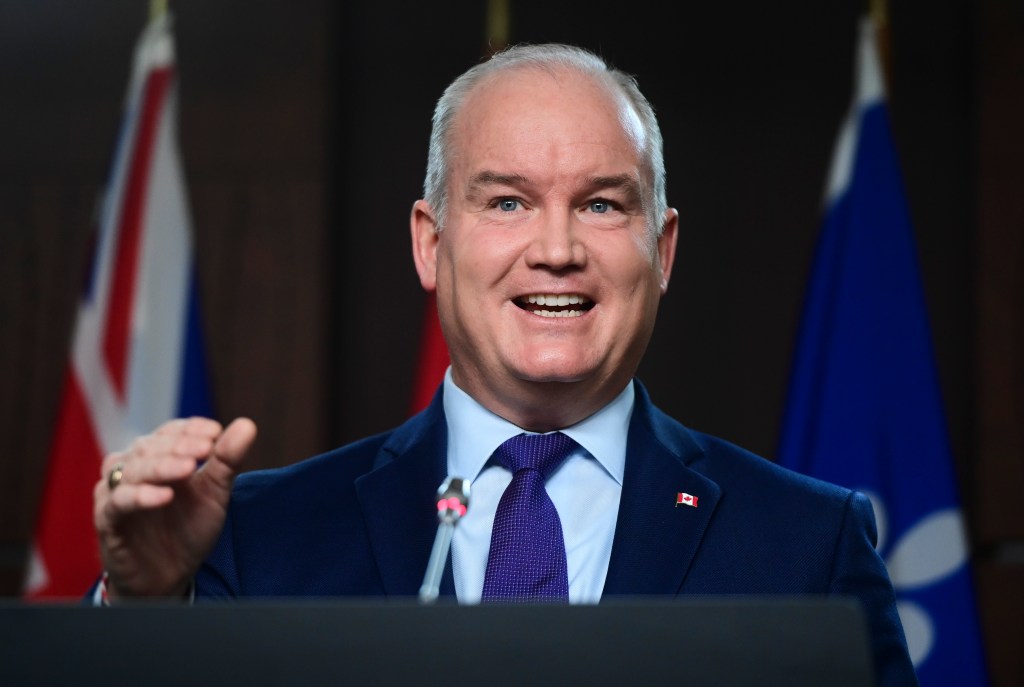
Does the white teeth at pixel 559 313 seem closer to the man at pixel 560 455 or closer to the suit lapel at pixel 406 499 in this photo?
the man at pixel 560 455

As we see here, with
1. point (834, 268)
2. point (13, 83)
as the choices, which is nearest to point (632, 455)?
point (834, 268)

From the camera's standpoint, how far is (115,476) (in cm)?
117

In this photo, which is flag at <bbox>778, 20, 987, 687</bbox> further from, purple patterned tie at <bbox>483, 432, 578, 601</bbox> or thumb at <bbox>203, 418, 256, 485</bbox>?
thumb at <bbox>203, 418, 256, 485</bbox>

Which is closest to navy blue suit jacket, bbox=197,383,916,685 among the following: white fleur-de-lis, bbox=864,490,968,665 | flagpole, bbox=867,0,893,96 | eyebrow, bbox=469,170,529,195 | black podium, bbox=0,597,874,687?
eyebrow, bbox=469,170,529,195

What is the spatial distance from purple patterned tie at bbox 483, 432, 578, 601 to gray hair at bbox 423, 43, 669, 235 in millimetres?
411

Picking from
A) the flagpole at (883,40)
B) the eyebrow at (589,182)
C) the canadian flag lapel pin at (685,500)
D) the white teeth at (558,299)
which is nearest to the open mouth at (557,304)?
the white teeth at (558,299)

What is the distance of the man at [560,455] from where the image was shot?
1.48m

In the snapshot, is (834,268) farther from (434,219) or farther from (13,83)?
(13,83)

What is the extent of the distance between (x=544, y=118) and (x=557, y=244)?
0.60 feet

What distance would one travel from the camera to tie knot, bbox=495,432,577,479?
1.56m

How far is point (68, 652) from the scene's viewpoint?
736 mm

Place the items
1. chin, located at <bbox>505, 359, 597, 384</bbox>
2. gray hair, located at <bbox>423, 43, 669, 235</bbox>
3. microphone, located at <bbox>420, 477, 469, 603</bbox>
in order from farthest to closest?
gray hair, located at <bbox>423, 43, 669, 235</bbox> → chin, located at <bbox>505, 359, 597, 384</bbox> → microphone, located at <bbox>420, 477, 469, 603</bbox>

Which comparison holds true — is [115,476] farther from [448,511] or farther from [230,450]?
[448,511]

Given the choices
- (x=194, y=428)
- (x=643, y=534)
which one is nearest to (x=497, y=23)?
(x=643, y=534)
